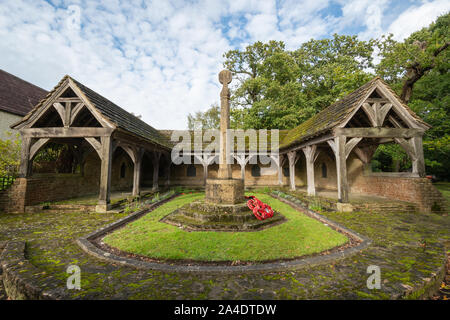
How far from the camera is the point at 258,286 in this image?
8.86 feet

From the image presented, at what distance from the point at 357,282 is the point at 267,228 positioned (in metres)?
2.72

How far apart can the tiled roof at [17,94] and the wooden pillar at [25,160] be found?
29.2ft

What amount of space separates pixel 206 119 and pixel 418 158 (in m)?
31.5

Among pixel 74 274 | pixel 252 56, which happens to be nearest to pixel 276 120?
pixel 252 56

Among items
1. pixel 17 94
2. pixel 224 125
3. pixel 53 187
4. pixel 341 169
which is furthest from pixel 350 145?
pixel 17 94

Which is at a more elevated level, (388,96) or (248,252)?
(388,96)

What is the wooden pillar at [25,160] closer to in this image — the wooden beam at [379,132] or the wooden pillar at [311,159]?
the wooden beam at [379,132]

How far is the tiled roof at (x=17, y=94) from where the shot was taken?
1407 cm

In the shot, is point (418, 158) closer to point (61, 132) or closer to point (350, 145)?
point (350, 145)

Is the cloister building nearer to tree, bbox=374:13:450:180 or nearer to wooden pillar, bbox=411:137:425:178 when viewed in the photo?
wooden pillar, bbox=411:137:425:178

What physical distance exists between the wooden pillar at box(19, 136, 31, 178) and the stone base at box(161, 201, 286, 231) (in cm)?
695

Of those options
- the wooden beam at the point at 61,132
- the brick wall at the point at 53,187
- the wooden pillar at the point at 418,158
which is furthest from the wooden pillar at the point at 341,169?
the brick wall at the point at 53,187

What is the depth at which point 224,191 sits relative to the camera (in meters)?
6.09
